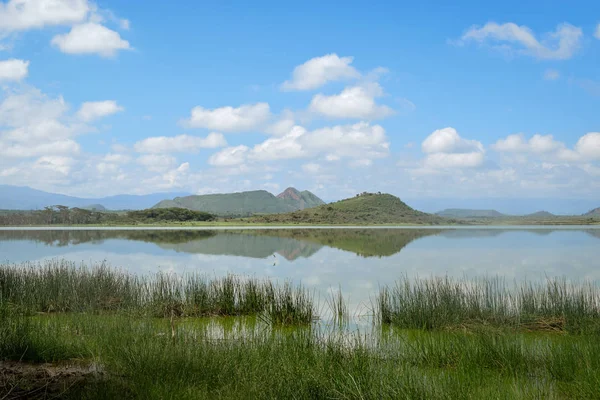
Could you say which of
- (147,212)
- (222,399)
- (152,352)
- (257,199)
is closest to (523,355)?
(222,399)

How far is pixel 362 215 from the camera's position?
91.2 meters

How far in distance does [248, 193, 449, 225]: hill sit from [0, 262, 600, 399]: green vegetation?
238 feet

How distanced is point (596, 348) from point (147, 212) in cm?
8323

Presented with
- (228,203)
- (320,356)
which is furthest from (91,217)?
(228,203)

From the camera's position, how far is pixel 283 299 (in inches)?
428

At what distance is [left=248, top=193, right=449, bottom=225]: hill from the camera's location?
86.4 metres

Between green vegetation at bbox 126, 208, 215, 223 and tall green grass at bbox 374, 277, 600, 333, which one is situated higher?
green vegetation at bbox 126, 208, 215, 223

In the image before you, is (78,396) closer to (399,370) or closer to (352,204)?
(399,370)

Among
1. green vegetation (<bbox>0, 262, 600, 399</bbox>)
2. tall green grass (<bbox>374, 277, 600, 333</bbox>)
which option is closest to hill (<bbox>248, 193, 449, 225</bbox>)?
tall green grass (<bbox>374, 277, 600, 333</bbox>)

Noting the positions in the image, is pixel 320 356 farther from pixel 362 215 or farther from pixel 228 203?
pixel 228 203

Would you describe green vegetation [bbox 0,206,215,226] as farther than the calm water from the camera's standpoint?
Yes

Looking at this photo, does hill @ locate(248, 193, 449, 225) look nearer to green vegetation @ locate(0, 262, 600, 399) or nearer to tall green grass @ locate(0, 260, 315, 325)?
tall green grass @ locate(0, 260, 315, 325)

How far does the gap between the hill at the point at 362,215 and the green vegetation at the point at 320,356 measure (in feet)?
238

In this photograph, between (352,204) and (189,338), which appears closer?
(189,338)
